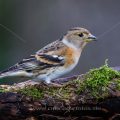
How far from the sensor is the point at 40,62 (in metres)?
6.73

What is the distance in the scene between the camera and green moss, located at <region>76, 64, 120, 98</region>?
5919 mm

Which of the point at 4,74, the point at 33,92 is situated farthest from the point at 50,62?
the point at 33,92

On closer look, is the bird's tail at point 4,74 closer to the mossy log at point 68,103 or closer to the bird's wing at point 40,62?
the bird's wing at point 40,62

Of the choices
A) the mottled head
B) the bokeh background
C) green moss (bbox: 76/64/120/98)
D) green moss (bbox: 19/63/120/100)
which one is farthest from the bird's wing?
the bokeh background

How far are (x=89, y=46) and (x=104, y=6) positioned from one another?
1.32 meters

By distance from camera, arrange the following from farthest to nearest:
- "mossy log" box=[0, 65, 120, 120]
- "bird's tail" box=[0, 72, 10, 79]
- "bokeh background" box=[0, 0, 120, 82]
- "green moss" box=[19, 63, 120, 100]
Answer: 1. "bokeh background" box=[0, 0, 120, 82]
2. "bird's tail" box=[0, 72, 10, 79]
3. "green moss" box=[19, 63, 120, 100]
4. "mossy log" box=[0, 65, 120, 120]

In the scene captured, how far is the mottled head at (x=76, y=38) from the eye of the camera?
23.3ft

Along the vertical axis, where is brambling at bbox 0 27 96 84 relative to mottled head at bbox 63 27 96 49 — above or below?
below

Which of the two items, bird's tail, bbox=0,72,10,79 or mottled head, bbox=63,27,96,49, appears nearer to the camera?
bird's tail, bbox=0,72,10,79

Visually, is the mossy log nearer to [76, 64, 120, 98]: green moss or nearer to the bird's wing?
[76, 64, 120, 98]: green moss

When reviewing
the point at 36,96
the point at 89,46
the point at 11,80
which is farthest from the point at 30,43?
the point at 36,96

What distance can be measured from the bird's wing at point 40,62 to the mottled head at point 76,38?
34 centimetres

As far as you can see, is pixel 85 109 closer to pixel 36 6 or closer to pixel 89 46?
pixel 89 46

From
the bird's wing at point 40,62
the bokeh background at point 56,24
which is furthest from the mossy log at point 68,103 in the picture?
the bokeh background at point 56,24
